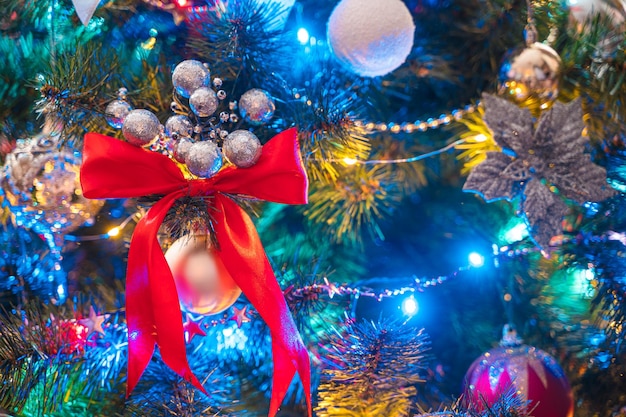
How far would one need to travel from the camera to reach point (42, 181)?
0.73 m

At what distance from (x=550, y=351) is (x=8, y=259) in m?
0.74

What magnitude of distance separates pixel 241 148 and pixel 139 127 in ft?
0.30

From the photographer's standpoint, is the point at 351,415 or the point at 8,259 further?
the point at 8,259

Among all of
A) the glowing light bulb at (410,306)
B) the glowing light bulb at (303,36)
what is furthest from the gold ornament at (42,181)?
the glowing light bulb at (410,306)

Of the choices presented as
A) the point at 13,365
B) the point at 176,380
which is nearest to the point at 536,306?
the point at 176,380

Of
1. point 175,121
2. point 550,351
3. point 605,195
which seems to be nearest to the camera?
point 175,121

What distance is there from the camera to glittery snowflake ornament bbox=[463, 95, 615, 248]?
0.69 metres

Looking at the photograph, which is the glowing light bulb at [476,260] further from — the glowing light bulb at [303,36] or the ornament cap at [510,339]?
the glowing light bulb at [303,36]

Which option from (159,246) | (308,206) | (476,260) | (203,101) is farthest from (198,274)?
(476,260)

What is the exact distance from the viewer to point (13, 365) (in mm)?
586

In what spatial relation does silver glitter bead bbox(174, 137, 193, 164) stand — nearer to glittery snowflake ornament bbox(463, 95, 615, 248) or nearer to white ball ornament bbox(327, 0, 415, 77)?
white ball ornament bbox(327, 0, 415, 77)

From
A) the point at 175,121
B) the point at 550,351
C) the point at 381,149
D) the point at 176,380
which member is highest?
the point at 175,121

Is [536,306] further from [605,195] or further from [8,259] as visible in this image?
[8,259]

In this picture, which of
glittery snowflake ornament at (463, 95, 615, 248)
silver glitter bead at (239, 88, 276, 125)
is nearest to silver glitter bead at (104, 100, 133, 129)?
silver glitter bead at (239, 88, 276, 125)
